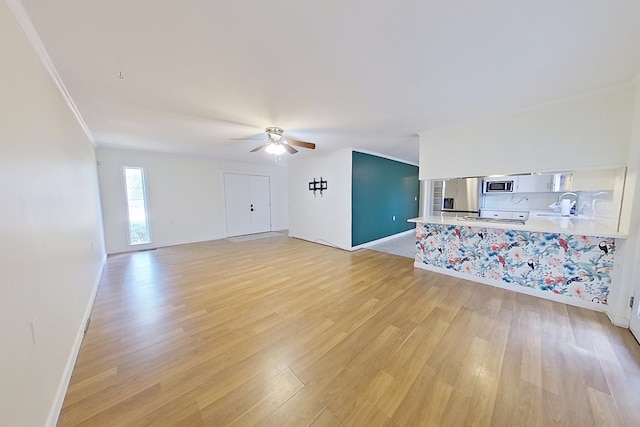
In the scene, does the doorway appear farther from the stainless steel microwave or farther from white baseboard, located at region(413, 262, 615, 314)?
the stainless steel microwave

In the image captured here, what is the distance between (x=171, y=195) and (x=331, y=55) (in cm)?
571

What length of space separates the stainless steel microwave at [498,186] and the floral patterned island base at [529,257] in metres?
1.10

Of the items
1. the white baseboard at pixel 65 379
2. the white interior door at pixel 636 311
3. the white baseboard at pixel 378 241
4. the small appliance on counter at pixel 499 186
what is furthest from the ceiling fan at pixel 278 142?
the white interior door at pixel 636 311

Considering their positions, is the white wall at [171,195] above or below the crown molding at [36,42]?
below

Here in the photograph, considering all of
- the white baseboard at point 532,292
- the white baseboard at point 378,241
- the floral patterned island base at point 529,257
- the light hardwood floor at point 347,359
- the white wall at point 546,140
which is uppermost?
the white wall at point 546,140

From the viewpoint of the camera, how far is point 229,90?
221cm

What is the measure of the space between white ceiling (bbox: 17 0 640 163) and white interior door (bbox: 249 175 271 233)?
434cm

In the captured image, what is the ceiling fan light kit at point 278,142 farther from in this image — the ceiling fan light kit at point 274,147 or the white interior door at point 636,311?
the white interior door at point 636,311

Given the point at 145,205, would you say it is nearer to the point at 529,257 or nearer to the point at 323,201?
the point at 323,201

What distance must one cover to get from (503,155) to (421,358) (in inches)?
109

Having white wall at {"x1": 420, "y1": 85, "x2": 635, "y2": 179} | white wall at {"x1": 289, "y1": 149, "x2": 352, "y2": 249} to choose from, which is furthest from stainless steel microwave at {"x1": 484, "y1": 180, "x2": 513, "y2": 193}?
white wall at {"x1": 289, "y1": 149, "x2": 352, "y2": 249}

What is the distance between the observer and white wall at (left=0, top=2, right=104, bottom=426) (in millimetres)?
1037

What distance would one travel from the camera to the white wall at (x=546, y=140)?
2295 mm

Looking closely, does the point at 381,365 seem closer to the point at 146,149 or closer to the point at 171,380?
the point at 171,380
